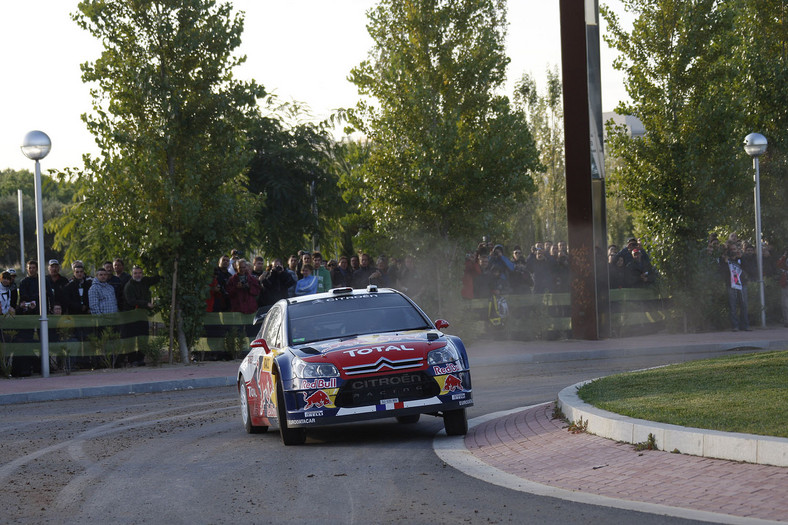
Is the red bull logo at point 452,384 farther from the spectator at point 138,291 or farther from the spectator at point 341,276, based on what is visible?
the spectator at point 341,276

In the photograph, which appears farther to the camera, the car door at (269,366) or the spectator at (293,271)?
the spectator at (293,271)

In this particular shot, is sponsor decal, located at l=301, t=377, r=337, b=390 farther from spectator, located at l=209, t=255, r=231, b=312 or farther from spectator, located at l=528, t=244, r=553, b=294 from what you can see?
spectator, located at l=528, t=244, r=553, b=294

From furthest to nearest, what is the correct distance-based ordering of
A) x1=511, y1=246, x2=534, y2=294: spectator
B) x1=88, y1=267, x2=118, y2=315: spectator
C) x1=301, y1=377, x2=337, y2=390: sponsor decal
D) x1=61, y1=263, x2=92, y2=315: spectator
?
x1=511, y1=246, x2=534, y2=294: spectator → x1=61, y1=263, x2=92, y2=315: spectator → x1=88, y1=267, x2=118, y2=315: spectator → x1=301, y1=377, x2=337, y2=390: sponsor decal

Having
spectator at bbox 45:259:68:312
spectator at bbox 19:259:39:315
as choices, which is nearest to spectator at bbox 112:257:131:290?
spectator at bbox 45:259:68:312

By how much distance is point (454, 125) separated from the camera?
23953mm

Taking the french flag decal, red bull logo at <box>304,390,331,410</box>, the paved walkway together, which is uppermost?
red bull logo at <box>304,390,331,410</box>

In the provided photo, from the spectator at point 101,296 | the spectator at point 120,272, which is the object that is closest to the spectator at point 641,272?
the spectator at point 120,272

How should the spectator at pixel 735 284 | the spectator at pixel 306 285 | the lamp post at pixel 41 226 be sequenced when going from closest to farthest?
the lamp post at pixel 41 226
the spectator at pixel 306 285
the spectator at pixel 735 284

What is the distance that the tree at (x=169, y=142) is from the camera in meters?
22.0

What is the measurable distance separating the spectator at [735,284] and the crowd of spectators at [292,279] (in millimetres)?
7196

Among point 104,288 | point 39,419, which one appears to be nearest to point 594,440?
point 39,419

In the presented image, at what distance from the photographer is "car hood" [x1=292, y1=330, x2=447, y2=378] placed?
1062 cm

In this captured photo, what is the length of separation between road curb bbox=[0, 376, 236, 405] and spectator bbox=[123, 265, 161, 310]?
3.43 m

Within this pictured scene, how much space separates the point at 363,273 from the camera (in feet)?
78.8
